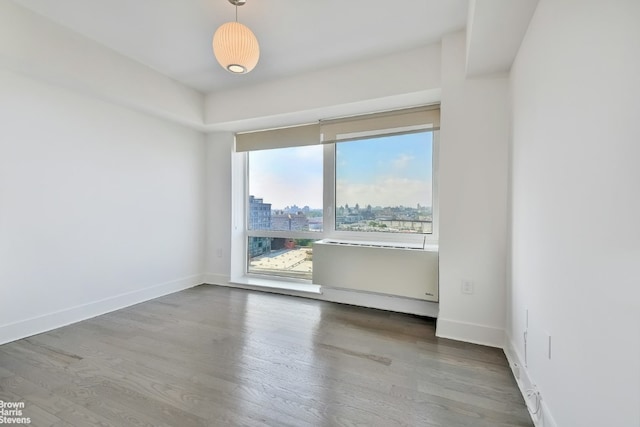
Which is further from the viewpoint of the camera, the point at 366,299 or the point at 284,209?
the point at 284,209

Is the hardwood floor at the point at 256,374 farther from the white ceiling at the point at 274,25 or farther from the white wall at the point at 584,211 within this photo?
the white ceiling at the point at 274,25

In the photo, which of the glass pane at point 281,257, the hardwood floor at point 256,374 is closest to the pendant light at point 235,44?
the hardwood floor at point 256,374

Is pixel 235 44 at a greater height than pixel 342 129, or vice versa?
pixel 235 44

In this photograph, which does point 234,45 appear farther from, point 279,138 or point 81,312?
point 81,312

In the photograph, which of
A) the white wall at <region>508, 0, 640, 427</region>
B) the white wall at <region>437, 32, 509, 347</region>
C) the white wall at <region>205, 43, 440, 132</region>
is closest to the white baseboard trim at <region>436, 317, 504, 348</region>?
the white wall at <region>437, 32, 509, 347</region>

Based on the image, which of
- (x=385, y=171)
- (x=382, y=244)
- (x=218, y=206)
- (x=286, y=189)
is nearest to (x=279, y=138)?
(x=286, y=189)

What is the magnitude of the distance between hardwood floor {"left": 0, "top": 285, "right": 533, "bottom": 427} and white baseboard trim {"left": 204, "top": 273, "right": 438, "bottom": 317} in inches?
7.1

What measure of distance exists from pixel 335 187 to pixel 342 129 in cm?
72

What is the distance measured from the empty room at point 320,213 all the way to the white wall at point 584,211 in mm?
12

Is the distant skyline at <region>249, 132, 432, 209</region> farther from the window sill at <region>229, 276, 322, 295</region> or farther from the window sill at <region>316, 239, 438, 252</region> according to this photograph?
the window sill at <region>229, 276, 322, 295</region>

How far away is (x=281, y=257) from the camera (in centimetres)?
404

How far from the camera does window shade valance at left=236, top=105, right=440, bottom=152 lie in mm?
2885

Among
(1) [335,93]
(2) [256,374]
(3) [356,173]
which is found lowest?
(2) [256,374]

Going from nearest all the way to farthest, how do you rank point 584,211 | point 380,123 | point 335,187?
point 584,211 < point 380,123 < point 335,187
